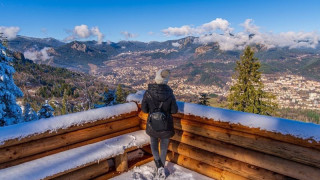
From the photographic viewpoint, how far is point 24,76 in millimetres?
121062

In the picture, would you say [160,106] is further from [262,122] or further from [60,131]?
[60,131]

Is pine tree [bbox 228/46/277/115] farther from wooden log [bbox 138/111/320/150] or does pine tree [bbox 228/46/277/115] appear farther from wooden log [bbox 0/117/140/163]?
wooden log [bbox 0/117/140/163]

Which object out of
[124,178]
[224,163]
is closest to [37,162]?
[124,178]

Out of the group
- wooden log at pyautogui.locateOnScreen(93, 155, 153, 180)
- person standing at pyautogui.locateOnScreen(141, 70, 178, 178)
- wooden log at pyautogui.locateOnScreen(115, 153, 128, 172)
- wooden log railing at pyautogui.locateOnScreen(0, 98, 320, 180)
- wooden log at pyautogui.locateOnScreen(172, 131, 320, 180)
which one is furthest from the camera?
wooden log at pyautogui.locateOnScreen(115, 153, 128, 172)

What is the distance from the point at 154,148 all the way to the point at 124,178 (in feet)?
2.64

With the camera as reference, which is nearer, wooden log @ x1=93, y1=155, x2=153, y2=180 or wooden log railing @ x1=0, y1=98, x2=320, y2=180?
wooden log railing @ x1=0, y1=98, x2=320, y2=180

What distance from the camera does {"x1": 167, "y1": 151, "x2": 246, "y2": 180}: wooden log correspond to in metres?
3.49

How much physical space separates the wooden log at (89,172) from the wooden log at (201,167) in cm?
143

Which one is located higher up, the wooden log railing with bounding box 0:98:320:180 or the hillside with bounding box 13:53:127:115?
the wooden log railing with bounding box 0:98:320:180

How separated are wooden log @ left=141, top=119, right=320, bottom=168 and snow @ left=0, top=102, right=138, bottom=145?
4.96ft

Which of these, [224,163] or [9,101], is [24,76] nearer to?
[9,101]

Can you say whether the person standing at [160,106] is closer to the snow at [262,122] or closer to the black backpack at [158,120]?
the black backpack at [158,120]

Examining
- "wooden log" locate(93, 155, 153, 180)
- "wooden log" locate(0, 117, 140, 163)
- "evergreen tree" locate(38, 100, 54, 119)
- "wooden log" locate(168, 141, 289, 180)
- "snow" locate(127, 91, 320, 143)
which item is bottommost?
"evergreen tree" locate(38, 100, 54, 119)

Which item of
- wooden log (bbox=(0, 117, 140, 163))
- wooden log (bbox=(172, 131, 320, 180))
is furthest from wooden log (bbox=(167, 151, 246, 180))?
wooden log (bbox=(0, 117, 140, 163))
